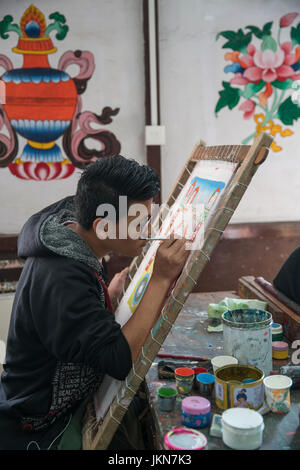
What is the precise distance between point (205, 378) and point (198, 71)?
2188 millimetres

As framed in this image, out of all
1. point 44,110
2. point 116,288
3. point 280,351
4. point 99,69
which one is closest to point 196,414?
point 280,351

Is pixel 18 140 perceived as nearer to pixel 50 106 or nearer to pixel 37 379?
pixel 50 106

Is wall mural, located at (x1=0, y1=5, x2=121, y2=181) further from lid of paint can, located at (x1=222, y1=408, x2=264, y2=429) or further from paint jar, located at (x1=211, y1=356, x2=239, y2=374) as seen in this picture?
lid of paint can, located at (x1=222, y1=408, x2=264, y2=429)

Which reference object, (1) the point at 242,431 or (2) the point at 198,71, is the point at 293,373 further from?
(2) the point at 198,71

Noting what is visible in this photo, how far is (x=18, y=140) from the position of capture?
9.53 ft

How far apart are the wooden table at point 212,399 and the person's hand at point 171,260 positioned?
361 mm

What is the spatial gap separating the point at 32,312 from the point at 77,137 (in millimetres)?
1822

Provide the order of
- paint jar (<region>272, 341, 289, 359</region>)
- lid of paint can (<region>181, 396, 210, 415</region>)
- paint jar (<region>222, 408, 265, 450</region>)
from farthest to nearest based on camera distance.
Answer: paint jar (<region>272, 341, 289, 359</region>) → lid of paint can (<region>181, 396, 210, 415</region>) → paint jar (<region>222, 408, 265, 450</region>)

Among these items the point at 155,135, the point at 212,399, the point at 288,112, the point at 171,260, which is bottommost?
the point at 212,399

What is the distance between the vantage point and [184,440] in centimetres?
116

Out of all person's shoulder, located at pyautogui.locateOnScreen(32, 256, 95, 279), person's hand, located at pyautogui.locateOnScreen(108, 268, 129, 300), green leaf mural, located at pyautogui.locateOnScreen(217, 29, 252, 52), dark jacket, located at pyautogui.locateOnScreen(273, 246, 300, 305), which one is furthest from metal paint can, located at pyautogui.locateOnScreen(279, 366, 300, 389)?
green leaf mural, located at pyautogui.locateOnScreen(217, 29, 252, 52)

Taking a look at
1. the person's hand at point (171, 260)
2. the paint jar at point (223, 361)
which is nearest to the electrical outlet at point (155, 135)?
the person's hand at point (171, 260)

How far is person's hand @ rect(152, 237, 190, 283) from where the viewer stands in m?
1.36

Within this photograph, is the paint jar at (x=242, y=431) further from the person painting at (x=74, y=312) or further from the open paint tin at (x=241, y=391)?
the person painting at (x=74, y=312)
